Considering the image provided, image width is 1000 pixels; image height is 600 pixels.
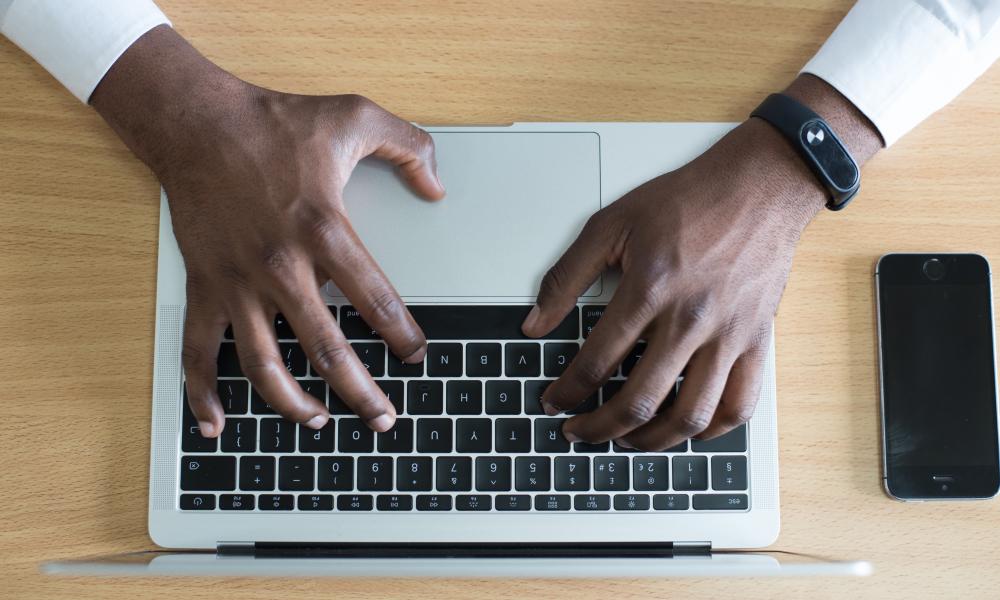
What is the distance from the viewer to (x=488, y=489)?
683mm

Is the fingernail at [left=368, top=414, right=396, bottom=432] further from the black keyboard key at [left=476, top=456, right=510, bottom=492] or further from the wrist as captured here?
the wrist

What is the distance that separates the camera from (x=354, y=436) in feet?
2.25

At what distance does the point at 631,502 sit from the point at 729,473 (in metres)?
0.09

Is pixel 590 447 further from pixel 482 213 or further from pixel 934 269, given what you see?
pixel 934 269

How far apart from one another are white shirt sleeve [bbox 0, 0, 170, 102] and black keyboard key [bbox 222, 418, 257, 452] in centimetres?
34

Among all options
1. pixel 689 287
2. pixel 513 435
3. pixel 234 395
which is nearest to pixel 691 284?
pixel 689 287

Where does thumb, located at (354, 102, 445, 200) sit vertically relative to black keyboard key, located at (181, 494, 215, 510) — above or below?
above

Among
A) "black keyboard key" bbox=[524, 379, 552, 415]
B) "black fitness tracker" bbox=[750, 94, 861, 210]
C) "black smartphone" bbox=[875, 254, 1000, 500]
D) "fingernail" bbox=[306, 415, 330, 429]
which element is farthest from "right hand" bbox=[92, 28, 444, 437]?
"black smartphone" bbox=[875, 254, 1000, 500]

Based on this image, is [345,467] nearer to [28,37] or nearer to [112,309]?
[112,309]

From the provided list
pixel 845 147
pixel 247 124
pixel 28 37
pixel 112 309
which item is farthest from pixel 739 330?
pixel 28 37

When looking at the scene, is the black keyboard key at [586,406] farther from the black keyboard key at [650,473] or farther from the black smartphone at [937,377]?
the black smartphone at [937,377]

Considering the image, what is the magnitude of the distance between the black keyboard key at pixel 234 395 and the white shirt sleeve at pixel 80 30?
0.99 ft

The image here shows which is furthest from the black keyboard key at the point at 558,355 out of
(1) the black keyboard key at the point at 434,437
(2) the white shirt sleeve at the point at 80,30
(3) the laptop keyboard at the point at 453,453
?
(2) the white shirt sleeve at the point at 80,30

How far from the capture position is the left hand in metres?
0.66
